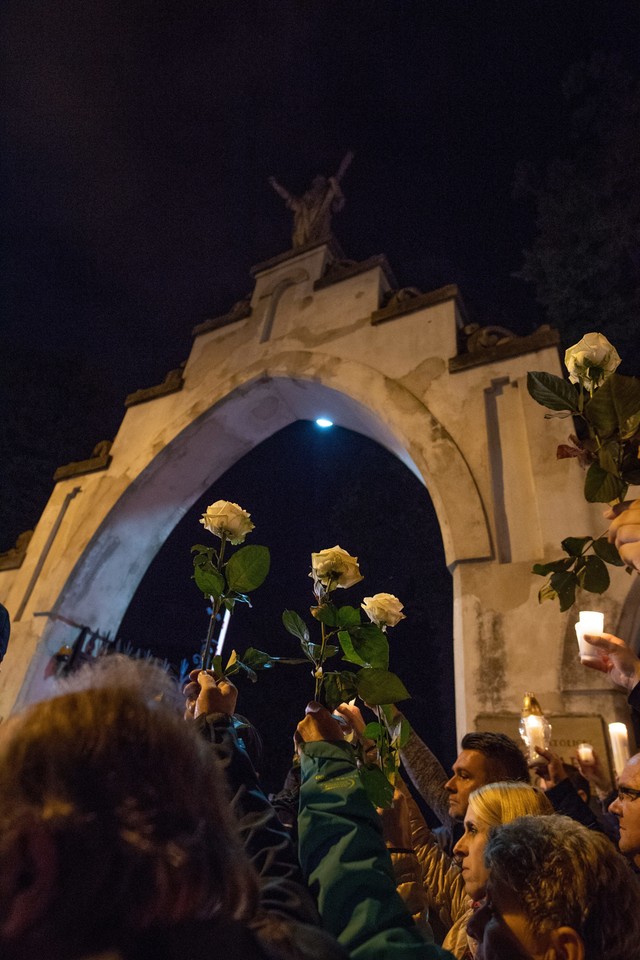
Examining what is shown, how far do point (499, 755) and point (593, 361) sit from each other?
1.58 meters

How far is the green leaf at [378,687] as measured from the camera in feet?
6.11

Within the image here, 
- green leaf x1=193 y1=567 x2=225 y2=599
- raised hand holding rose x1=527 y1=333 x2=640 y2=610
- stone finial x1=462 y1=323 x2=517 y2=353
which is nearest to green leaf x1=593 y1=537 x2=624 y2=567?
raised hand holding rose x1=527 y1=333 x2=640 y2=610

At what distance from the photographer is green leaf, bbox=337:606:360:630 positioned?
2014 mm

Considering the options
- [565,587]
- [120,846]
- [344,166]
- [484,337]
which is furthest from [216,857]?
[344,166]

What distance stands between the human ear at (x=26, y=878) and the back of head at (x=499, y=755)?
1.95m

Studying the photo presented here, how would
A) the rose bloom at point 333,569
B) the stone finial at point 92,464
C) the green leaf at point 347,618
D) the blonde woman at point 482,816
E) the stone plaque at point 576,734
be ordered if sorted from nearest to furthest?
the blonde woman at point 482,816
the green leaf at point 347,618
the rose bloom at point 333,569
the stone plaque at point 576,734
the stone finial at point 92,464

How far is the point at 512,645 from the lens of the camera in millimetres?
4309

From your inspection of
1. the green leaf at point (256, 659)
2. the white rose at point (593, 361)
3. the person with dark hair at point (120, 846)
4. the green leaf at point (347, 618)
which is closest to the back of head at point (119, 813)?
the person with dark hair at point (120, 846)

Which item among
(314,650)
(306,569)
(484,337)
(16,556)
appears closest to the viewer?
(314,650)

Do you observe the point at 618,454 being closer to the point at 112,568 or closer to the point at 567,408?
the point at 567,408

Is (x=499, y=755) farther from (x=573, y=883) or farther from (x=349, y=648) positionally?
(x=573, y=883)

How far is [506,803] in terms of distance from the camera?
5.79 ft

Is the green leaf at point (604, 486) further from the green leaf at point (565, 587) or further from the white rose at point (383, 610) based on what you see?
the white rose at point (383, 610)

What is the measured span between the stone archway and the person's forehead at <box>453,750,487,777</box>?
6.48ft
